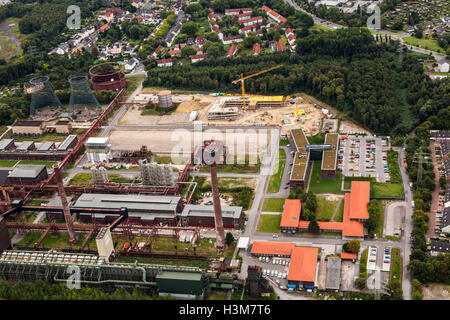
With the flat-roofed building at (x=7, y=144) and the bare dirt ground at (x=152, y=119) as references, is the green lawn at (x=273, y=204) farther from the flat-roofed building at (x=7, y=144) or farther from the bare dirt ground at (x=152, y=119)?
the flat-roofed building at (x=7, y=144)

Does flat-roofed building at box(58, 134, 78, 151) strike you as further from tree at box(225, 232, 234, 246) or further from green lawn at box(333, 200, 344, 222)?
green lawn at box(333, 200, 344, 222)

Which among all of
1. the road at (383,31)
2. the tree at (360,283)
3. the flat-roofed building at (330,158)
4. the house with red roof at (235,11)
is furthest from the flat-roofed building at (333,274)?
the house with red roof at (235,11)

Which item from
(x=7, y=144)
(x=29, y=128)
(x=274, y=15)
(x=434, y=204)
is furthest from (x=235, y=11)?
(x=434, y=204)

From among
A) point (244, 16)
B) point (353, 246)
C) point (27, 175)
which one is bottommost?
point (27, 175)

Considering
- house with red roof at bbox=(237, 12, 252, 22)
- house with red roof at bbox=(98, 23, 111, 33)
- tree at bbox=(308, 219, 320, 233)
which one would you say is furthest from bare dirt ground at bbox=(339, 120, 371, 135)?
house with red roof at bbox=(98, 23, 111, 33)

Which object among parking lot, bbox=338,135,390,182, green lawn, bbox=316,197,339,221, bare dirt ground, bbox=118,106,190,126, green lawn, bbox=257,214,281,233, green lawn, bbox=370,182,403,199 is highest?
green lawn, bbox=370,182,403,199

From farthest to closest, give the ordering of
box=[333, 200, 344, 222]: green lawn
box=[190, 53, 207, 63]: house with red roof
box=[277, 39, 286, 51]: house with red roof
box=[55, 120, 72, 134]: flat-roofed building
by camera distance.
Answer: box=[277, 39, 286, 51]: house with red roof
box=[190, 53, 207, 63]: house with red roof
box=[55, 120, 72, 134]: flat-roofed building
box=[333, 200, 344, 222]: green lawn

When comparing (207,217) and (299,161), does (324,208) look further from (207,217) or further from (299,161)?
(207,217)
